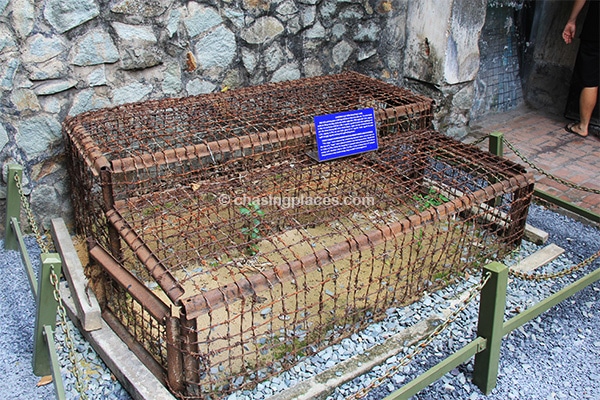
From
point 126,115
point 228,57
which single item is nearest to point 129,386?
point 126,115

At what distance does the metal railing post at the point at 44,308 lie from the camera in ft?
7.09

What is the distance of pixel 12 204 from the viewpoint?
125 inches

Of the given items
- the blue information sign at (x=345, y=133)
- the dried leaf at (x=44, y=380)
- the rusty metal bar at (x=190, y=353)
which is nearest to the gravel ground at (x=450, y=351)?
the dried leaf at (x=44, y=380)

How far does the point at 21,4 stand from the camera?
9.98 feet

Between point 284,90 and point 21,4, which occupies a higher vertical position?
point 21,4

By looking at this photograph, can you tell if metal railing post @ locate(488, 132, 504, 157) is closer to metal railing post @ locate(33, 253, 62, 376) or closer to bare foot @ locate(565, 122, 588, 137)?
bare foot @ locate(565, 122, 588, 137)

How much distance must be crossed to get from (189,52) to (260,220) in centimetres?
162

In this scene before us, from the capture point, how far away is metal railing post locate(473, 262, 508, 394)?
91.0 inches

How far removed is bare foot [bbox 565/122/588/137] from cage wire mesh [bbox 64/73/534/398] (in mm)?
2294

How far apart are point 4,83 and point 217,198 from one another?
1.40 metres

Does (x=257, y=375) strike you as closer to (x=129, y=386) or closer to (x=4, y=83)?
(x=129, y=386)

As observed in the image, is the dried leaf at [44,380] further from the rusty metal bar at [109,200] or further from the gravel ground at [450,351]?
the rusty metal bar at [109,200]

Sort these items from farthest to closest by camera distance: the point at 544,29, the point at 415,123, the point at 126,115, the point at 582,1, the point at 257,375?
the point at 544,29
the point at 582,1
the point at 415,123
the point at 126,115
the point at 257,375

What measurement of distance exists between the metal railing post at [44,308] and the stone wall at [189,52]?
52.5 inches
